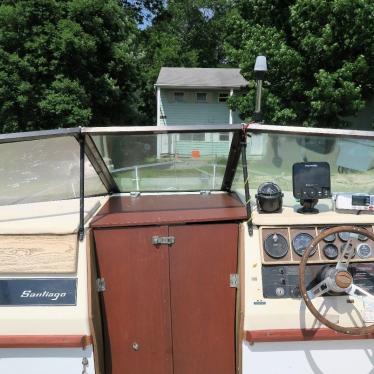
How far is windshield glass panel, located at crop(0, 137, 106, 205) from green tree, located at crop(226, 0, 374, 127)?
42.1ft

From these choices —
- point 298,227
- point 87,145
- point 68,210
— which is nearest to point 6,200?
point 68,210

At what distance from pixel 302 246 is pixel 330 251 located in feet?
0.51

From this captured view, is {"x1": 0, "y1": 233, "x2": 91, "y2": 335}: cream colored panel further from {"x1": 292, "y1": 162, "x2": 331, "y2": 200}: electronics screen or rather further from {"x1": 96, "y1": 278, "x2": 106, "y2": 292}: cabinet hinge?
{"x1": 292, "y1": 162, "x2": 331, "y2": 200}: electronics screen

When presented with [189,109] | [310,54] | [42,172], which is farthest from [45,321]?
[189,109]

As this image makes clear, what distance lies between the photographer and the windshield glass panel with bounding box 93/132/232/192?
322 centimetres

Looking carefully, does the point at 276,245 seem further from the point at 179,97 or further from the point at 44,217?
the point at 179,97

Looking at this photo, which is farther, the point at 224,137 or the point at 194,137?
the point at 194,137

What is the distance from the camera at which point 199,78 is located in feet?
88.5

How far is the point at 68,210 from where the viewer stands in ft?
10.6

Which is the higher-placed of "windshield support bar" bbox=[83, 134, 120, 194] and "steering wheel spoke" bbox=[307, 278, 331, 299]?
"windshield support bar" bbox=[83, 134, 120, 194]

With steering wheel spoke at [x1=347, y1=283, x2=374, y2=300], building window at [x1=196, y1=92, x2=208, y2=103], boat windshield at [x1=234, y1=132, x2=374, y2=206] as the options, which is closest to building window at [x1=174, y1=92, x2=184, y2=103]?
building window at [x1=196, y1=92, x2=208, y2=103]

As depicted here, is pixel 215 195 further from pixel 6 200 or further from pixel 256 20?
pixel 256 20

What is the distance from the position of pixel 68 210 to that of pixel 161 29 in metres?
37.4

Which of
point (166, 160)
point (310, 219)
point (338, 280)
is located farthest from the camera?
point (166, 160)
